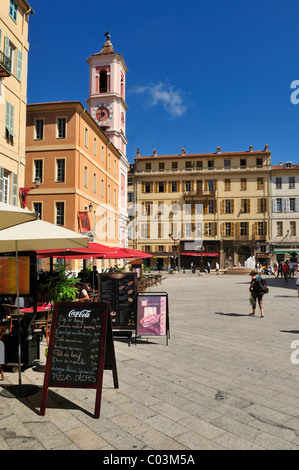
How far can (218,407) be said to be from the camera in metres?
4.05

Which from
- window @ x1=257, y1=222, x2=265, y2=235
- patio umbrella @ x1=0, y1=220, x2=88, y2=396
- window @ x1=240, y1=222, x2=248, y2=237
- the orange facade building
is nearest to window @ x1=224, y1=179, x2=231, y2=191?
window @ x1=240, y1=222, x2=248, y2=237

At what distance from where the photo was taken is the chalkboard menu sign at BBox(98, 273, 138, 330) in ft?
24.4

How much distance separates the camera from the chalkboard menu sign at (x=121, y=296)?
24.4 ft

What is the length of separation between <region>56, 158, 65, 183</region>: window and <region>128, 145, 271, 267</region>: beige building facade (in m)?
29.7

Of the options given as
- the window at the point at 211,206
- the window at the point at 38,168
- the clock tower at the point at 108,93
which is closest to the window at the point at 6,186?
the window at the point at 38,168

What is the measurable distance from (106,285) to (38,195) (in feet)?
64.1

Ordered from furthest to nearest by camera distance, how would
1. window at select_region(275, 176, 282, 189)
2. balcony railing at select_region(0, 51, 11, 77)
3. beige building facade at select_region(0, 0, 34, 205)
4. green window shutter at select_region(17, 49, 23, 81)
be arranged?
window at select_region(275, 176, 282, 189) → green window shutter at select_region(17, 49, 23, 81) → beige building facade at select_region(0, 0, 34, 205) → balcony railing at select_region(0, 51, 11, 77)

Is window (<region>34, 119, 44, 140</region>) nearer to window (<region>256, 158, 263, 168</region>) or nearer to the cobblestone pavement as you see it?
the cobblestone pavement

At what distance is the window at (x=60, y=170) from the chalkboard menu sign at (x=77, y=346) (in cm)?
2192

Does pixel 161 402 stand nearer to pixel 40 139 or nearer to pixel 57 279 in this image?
pixel 57 279

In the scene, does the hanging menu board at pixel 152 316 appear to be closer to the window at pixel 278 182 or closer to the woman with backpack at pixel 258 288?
the woman with backpack at pixel 258 288

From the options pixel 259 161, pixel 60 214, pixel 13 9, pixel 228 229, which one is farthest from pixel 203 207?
pixel 13 9

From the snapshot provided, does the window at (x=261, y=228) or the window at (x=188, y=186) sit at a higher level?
the window at (x=188, y=186)
